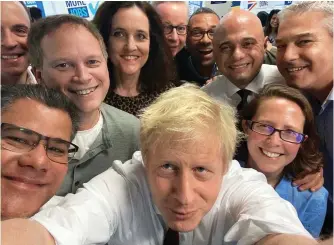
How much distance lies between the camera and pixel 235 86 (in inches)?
81.7

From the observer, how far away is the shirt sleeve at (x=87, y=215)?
92 centimetres

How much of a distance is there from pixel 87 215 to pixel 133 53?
1121 mm

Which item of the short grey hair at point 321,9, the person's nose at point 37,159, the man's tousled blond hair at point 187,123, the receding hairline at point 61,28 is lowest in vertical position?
the person's nose at point 37,159

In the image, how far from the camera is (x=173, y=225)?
108 centimetres

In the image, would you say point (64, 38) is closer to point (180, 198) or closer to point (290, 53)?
point (180, 198)

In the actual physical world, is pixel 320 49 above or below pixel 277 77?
above

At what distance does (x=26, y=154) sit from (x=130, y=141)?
592mm

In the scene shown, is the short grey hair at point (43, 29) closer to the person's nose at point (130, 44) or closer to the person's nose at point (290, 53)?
the person's nose at point (130, 44)

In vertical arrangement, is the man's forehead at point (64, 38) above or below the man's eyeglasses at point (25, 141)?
above

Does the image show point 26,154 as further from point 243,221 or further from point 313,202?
point 313,202

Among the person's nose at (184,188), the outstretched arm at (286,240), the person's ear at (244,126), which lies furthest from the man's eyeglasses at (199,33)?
the outstretched arm at (286,240)

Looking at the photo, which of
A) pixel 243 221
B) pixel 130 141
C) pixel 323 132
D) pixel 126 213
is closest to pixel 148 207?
pixel 126 213

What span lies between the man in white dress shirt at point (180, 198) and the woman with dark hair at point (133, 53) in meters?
0.78

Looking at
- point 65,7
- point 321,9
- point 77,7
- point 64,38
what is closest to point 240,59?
point 321,9
